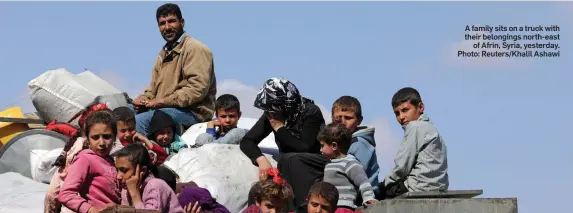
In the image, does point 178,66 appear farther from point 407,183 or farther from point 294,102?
point 407,183

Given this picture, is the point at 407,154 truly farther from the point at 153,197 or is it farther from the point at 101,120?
the point at 101,120

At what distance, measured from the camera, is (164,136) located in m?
13.3

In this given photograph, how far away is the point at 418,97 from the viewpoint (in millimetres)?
12016

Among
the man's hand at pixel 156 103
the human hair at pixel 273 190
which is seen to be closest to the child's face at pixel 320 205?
the human hair at pixel 273 190

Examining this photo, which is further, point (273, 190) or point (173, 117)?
point (173, 117)

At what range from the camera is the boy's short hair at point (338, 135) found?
37.8 feet

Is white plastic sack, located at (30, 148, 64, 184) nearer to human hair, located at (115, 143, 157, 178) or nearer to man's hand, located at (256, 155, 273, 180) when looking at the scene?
man's hand, located at (256, 155, 273, 180)

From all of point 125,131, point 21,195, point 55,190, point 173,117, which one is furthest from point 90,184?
point 173,117

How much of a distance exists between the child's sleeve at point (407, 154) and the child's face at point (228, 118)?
83.3 inches

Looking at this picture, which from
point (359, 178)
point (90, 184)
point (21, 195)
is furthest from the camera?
point (21, 195)

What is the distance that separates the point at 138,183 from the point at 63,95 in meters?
3.67

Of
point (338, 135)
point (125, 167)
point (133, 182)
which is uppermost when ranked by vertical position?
point (338, 135)

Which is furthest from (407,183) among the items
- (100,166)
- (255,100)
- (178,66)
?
(178,66)

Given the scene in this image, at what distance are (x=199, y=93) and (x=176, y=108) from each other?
0.25 metres
